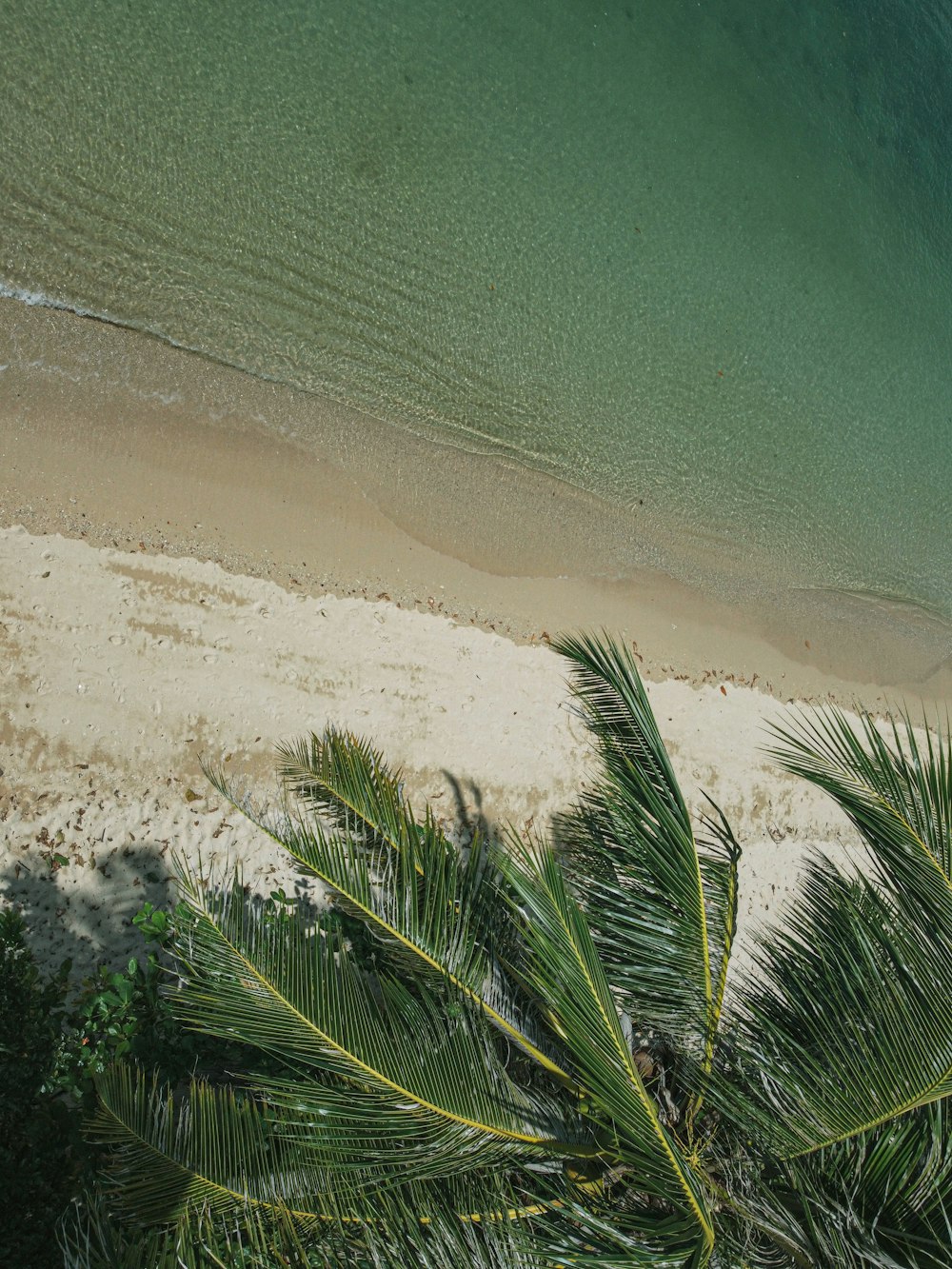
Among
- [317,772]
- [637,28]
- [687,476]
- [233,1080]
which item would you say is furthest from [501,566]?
[637,28]

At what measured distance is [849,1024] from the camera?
149 inches

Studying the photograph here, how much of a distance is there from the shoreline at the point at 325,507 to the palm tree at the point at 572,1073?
246 cm

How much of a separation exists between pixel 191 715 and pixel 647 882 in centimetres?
296

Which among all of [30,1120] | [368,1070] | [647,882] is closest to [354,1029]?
[368,1070]

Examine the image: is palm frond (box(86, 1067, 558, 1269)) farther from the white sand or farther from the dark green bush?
the white sand

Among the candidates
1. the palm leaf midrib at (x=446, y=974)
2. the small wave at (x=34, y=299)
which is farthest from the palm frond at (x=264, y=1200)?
the small wave at (x=34, y=299)

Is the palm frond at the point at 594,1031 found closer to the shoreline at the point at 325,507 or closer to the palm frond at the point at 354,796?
the palm frond at the point at 354,796

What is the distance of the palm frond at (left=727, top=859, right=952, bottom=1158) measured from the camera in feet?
11.8

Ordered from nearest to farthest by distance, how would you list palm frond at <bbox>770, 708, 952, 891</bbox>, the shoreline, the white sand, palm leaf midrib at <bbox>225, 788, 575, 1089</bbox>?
palm frond at <bbox>770, 708, 952, 891</bbox>
palm leaf midrib at <bbox>225, 788, 575, 1089</bbox>
the white sand
the shoreline

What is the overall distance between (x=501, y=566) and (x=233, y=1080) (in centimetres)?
379

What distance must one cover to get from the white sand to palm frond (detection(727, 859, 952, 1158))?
8.00 feet

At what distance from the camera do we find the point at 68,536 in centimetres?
585

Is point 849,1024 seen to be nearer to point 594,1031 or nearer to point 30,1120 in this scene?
point 594,1031

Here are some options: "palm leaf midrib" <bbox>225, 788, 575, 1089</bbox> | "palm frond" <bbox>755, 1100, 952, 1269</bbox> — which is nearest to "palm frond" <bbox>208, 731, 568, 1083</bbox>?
"palm leaf midrib" <bbox>225, 788, 575, 1089</bbox>
